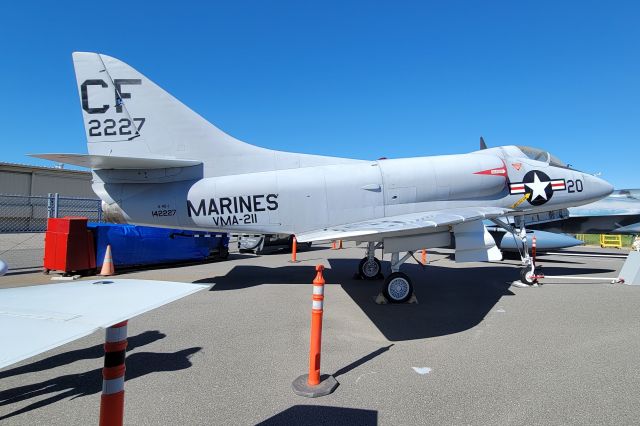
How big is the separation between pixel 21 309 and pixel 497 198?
8.17 m

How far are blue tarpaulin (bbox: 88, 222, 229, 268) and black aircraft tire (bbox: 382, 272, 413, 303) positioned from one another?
5481 mm

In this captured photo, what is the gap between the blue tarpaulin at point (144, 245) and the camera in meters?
9.59

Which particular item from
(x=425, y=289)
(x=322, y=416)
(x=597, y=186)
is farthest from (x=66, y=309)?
(x=597, y=186)

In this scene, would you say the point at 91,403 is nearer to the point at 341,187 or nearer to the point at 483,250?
the point at 341,187

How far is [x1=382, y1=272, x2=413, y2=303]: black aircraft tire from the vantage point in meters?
6.38

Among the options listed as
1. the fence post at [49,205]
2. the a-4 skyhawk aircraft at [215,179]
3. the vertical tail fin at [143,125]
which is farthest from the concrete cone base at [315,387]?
the fence post at [49,205]

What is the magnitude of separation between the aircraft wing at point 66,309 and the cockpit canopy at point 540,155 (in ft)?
29.2

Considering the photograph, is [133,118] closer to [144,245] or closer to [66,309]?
[144,245]

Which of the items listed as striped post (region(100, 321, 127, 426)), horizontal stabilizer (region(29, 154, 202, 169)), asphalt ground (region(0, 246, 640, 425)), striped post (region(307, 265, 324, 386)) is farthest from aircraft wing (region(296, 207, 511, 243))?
striped post (region(100, 321, 127, 426))

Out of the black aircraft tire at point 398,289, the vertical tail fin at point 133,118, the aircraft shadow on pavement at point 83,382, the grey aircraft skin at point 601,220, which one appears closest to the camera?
the aircraft shadow on pavement at point 83,382

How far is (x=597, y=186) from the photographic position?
28.0 feet

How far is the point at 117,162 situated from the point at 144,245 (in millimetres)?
4675

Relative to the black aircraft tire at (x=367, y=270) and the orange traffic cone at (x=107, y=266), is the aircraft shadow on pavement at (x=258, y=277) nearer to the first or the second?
the black aircraft tire at (x=367, y=270)

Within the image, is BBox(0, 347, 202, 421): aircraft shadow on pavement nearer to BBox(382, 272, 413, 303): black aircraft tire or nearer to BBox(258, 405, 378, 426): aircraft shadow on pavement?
BBox(258, 405, 378, 426): aircraft shadow on pavement
